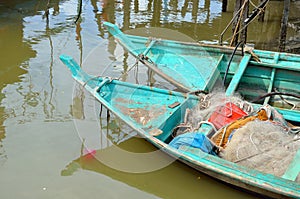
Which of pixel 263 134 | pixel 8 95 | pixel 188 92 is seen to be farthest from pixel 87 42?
pixel 263 134

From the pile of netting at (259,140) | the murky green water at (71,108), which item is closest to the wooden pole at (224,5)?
the murky green water at (71,108)

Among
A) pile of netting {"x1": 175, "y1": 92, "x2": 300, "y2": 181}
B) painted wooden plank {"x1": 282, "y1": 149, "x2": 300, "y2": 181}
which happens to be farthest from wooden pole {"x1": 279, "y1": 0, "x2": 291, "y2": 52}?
painted wooden plank {"x1": 282, "y1": 149, "x2": 300, "y2": 181}

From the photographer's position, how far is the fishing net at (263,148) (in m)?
3.81

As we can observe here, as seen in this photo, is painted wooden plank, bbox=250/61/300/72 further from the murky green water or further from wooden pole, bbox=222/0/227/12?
wooden pole, bbox=222/0/227/12

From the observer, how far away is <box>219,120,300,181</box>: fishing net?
12.5 feet

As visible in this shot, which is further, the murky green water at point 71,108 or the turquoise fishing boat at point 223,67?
the turquoise fishing boat at point 223,67

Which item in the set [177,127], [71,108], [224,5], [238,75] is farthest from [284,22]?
[71,108]

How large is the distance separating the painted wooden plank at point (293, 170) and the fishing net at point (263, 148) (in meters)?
0.07

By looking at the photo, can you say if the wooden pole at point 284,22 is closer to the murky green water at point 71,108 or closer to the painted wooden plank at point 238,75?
the murky green water at point 71,108

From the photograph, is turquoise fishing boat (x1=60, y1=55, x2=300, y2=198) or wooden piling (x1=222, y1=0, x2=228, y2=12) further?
wooden piling (x1=222, y1=0, x2=228, y2=12)

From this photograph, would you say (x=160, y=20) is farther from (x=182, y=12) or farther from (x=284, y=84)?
(x=284, y=84)

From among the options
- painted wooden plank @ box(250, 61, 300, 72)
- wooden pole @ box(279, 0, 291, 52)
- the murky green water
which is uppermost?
wooden pole @ box(279, 0, 291, 52)

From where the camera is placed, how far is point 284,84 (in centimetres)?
567

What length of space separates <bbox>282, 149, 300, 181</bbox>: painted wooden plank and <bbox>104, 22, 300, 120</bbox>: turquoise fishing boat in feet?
5.23
